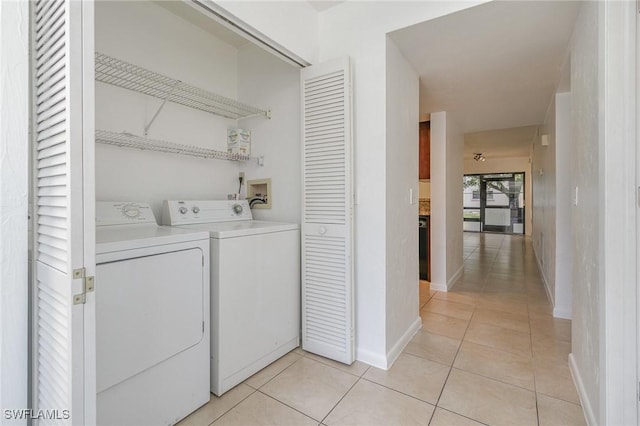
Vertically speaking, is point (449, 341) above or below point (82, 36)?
below

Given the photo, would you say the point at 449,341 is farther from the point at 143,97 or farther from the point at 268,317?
the point at 143,97

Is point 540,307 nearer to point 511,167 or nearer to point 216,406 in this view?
point 216,406

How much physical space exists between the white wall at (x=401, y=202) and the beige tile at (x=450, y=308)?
498 mm

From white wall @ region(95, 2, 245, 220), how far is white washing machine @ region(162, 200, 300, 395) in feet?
0.86

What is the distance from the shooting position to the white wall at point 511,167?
848 cm

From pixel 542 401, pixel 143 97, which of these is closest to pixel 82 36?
pixel 143 97

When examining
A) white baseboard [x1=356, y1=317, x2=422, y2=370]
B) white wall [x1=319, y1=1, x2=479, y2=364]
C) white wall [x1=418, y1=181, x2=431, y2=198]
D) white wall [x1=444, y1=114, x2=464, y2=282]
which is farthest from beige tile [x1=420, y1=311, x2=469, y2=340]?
white wall [x1=418, y1=181, x2=431, y2=198]

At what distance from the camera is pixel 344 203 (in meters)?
1.98

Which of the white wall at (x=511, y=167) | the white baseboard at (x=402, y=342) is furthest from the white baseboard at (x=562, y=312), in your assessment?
the white wall at (x=511, y=167)

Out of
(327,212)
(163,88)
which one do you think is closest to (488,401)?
(327,212)

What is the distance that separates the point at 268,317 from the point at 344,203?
91 cm

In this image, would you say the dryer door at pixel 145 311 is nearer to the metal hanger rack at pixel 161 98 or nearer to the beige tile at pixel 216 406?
the beige tile at pixel 216 406

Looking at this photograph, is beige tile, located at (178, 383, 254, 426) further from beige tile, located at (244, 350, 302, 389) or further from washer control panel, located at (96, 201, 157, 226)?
washer control panel, located at (96, 201, 157, 226)

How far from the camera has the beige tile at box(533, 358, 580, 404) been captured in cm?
168
